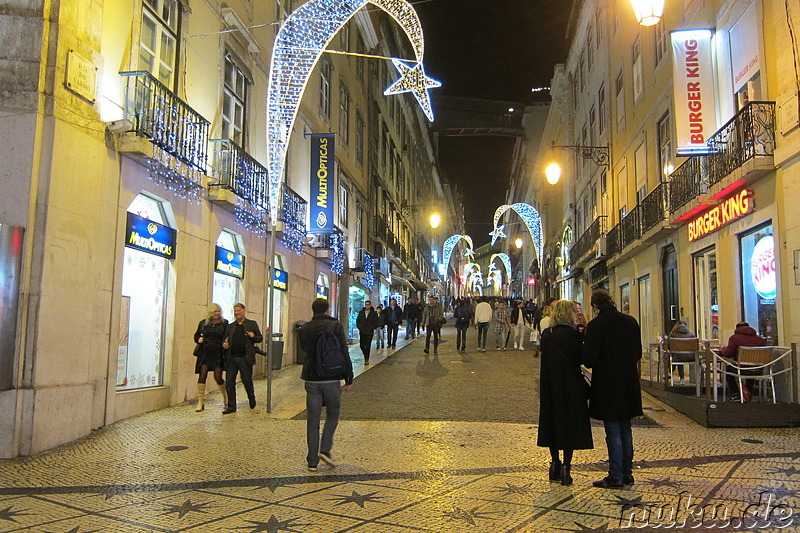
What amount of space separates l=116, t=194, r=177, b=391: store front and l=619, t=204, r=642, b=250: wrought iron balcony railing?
1338 cm

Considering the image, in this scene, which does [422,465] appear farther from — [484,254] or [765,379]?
[484,254]

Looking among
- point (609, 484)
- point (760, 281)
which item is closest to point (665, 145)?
point (760, 281)

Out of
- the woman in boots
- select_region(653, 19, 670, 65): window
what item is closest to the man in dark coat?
the woman in boots

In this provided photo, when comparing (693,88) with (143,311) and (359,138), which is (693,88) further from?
(359,138)

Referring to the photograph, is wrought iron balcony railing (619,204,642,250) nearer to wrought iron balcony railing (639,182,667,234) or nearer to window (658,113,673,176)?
wrought iron balcony railing (639,182,667,234)

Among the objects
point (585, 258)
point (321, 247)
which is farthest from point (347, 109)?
point (585, 258)

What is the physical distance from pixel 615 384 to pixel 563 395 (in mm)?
457

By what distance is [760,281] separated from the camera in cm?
1112

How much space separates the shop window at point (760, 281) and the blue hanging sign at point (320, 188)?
10618 mm

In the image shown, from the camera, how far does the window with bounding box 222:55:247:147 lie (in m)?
13.1

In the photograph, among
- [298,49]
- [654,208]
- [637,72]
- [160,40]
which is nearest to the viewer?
[160,40]

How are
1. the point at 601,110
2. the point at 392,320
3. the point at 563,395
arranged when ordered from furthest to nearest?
the point at 601,110
the point at 392,320
the point at 563,395

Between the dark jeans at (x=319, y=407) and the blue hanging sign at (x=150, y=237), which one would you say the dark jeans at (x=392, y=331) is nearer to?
the blue hanging sign at (x=150, y=237)

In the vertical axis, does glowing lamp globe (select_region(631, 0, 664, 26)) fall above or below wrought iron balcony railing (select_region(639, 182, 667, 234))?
above
